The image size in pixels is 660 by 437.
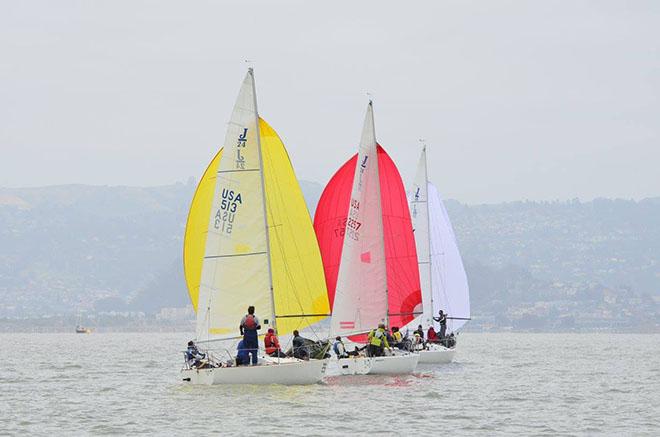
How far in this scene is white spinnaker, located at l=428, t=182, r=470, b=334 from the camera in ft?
200

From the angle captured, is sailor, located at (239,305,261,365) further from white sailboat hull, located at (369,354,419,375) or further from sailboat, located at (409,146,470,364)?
sailboat, located at (409,146,470,364)

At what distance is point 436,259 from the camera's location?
60938 millimetres

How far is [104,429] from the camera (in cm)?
3238

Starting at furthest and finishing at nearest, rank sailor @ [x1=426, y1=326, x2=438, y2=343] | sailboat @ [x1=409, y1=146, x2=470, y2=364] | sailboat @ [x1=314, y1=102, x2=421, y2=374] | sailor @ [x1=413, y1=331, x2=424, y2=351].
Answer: sailboat @ [x1=409, y1=146, x2=470, y2=364] → sailor @ [x1=426, y1=326, x2=438, y2=343] → sailor @ [x1=413, y1=331, x2=424, y2=351] → sailboat @ [x1=314, y1=102, x2=421, y2=374]

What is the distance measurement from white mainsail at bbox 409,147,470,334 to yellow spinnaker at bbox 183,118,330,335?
18.9m

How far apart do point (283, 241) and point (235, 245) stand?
247cm

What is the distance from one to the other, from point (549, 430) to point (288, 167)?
11.9 m

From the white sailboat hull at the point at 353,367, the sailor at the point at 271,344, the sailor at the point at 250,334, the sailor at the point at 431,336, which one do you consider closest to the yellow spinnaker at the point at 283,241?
the sailor at the point at 271,344

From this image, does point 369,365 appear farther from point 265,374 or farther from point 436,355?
point 436,355

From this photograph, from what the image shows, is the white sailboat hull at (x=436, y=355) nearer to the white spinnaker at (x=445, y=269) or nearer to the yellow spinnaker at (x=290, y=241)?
the white spinnaker at (x=445, y=269)

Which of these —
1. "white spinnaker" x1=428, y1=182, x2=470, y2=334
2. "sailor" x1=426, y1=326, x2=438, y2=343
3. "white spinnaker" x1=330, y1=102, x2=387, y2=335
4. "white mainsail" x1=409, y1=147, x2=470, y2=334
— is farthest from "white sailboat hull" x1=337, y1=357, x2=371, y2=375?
"white spinnaker" x1=428, y1=182, x2=470, y2=334

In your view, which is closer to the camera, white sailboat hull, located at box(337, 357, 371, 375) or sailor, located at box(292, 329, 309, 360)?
sailor, located at box(292, 329, 309, 360)

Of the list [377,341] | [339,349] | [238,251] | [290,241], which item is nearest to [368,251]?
[377,341]

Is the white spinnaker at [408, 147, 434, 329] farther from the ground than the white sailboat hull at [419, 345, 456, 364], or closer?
farther from the ground
